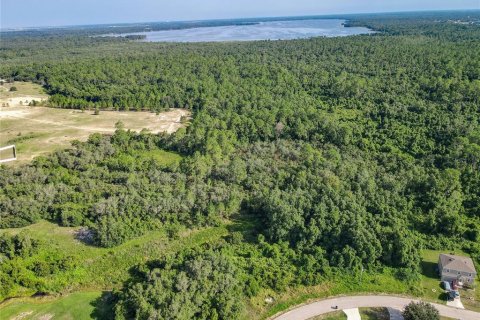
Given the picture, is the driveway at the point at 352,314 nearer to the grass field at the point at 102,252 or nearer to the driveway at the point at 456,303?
the driveway at the point at 456,303

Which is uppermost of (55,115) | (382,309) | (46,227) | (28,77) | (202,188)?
(28,77)

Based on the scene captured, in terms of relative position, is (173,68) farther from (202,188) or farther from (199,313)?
(199,313)

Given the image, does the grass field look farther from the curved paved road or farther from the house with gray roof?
the house with gray roof

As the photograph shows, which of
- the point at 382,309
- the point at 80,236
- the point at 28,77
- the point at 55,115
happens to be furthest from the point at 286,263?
the point at 28,77

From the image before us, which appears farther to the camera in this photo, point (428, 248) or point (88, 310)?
point (428, 248)

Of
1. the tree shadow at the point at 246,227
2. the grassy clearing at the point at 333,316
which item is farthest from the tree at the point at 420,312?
the tree shadow at the point at 246,227

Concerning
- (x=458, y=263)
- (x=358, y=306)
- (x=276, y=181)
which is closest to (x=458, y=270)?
(x=458, y=263)
